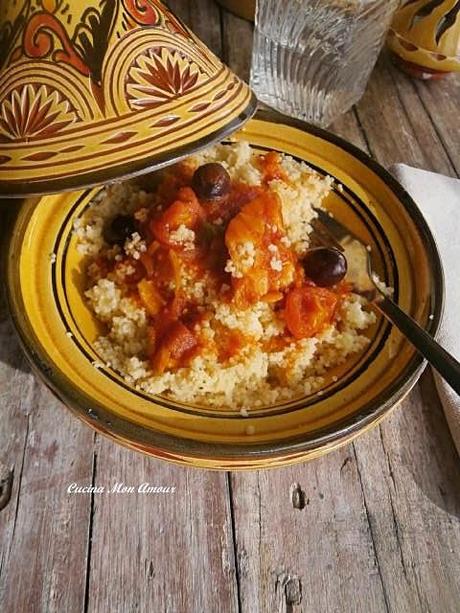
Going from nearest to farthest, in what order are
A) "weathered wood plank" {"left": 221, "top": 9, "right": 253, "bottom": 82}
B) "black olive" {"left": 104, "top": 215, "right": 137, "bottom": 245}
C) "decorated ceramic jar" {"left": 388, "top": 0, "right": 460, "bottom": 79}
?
"black olive" {"left": 104, "top": 215, "right": 137, "bottom": 245} → "decorated ceramic jar" {"left": 388, "top": 0, "right": 460, "bottom": 79} → "weathered wood plank" {"left": 221, "top": 9, "right": 253, "bottom": 82}

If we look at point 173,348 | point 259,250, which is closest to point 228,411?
point 173,348

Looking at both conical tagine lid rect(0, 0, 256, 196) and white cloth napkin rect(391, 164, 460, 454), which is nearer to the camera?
conical tagine lid rect(0, 0, 256, 196)

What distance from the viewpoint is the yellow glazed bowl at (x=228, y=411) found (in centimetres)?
86

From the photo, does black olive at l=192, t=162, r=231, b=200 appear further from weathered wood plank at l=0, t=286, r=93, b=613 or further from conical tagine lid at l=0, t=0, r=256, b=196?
weathered wood plank at l=0, t=286, r=93, b=613

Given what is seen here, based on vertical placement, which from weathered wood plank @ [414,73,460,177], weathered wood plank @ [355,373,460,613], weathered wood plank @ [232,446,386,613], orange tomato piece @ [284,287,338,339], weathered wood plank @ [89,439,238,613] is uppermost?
weathered wood plank @ [414,73,460,177]

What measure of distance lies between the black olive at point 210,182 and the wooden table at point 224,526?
38 centimetres

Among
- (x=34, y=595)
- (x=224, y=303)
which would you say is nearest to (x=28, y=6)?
(x=224, y=303)

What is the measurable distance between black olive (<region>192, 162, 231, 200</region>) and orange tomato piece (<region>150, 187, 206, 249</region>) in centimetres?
1

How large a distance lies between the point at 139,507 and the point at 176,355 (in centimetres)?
22

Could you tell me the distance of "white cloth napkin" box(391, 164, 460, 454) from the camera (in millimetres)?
1123

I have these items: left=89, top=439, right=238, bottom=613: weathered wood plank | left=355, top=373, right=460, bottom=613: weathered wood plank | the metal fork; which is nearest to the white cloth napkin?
left=355, top=373, right=460, bottom=613: weathered wood plank

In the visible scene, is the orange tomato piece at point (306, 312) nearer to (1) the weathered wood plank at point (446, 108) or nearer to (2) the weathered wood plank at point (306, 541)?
(2) the weathered wood plank at point (306, 541)

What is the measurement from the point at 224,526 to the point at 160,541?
0.09 meters

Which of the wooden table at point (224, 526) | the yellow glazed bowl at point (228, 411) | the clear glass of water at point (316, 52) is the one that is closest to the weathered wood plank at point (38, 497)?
the wooden table at point (224, 526)
